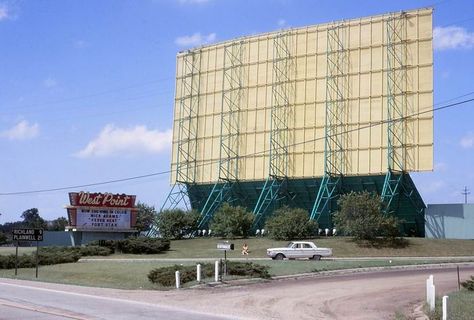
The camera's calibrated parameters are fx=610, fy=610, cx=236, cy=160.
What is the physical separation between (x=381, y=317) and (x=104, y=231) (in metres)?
54.5

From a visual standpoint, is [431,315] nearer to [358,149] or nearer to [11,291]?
[11,291]

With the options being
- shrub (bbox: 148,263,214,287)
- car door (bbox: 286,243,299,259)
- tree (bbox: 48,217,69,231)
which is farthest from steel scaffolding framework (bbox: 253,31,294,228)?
tree (bbox: 48,217,69,231)

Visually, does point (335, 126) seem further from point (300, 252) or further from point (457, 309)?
point (457, 309)

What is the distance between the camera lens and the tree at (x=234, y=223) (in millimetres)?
68062

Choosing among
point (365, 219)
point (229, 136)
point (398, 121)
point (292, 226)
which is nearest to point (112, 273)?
point (365, 219)

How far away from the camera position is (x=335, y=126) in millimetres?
A: 70312

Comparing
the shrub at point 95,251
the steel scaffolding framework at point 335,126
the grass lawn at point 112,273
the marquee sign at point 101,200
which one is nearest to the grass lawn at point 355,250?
the shrub at point 95,251

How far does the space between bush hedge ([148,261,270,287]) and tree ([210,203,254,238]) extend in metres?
38.4

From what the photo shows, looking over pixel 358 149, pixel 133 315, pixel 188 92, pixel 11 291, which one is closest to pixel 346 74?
pixel 358 149

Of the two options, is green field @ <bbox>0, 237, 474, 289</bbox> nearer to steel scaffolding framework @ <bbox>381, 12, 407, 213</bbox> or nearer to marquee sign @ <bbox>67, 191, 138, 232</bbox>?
marquee sign @ <bbox>67, 191, 138, 232</bbox>

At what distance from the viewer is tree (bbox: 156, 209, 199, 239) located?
250 ft

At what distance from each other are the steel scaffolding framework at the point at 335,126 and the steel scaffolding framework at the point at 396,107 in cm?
532

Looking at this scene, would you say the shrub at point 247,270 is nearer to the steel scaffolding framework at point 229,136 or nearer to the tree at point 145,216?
the steel scaffolding framework at point 229,136

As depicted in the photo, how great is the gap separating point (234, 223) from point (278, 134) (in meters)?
13.9
